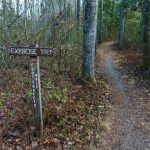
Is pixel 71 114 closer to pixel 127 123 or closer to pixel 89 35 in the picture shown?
pixel 127 123

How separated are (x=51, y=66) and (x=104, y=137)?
14.8ft

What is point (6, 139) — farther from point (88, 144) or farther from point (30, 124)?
point (88, 144)

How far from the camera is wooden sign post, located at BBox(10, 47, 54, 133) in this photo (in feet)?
19.8

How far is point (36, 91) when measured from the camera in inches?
248

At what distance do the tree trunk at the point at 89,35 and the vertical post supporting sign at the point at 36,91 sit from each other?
4.87 meters

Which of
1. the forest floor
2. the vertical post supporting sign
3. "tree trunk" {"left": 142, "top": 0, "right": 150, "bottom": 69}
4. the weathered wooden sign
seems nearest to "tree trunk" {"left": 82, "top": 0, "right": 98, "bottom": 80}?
the forest floor

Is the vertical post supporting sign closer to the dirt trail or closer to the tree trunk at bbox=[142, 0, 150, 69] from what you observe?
the dirt trail

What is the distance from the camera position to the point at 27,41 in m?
8.38

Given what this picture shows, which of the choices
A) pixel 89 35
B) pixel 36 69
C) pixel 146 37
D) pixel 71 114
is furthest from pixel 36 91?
pixel 146 37

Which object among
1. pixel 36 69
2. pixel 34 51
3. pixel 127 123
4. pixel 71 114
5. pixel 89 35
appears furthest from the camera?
pixel 89 35

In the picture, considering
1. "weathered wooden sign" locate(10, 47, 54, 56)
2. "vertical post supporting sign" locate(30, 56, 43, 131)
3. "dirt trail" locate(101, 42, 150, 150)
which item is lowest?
"dirt trail" locate(101, 42, 150, 150)

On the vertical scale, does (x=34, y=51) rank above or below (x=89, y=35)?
below

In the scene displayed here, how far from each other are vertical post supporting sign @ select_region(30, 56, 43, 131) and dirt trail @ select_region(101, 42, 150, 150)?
1.53 m

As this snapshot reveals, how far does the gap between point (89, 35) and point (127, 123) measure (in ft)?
13.2
